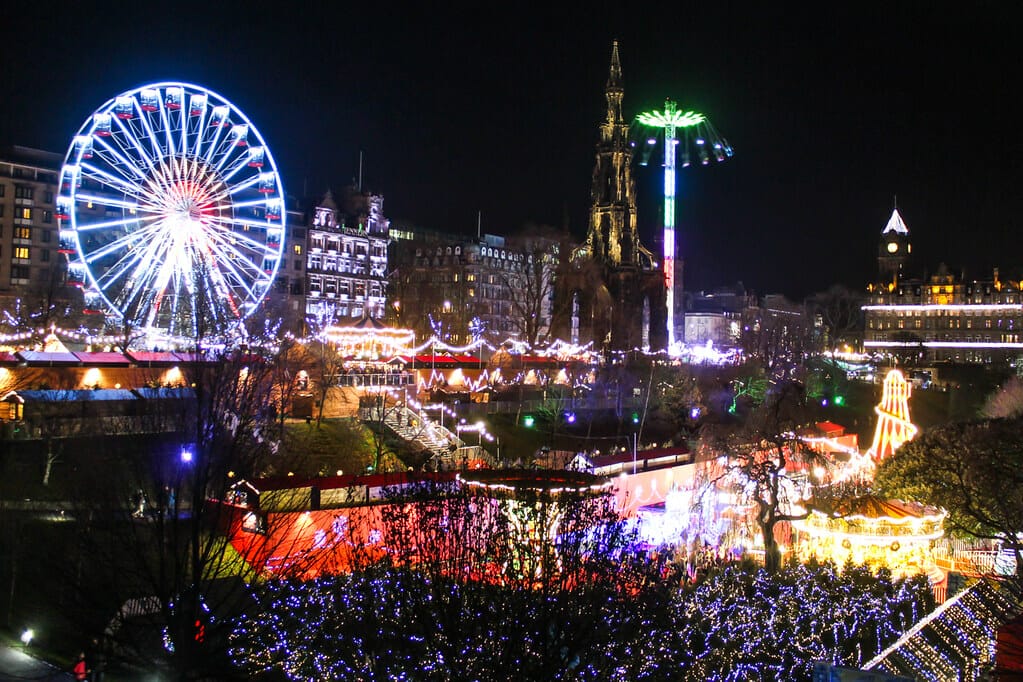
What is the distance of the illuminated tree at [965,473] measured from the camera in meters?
24.6

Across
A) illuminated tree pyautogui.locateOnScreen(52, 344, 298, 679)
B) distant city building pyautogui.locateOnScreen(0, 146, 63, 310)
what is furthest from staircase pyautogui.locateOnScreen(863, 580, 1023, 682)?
distant city building pyautogui.locateOnScreen(0, 146, 63, 310)

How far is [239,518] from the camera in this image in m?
19.7

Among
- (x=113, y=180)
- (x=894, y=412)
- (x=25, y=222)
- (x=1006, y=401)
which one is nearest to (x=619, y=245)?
(x=1006, y=401)

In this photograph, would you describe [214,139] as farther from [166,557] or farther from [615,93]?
[615,93]

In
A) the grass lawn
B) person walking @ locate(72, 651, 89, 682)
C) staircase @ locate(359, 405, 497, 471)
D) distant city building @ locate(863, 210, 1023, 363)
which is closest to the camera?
person walking @ locate(72, 651, 89, 682)

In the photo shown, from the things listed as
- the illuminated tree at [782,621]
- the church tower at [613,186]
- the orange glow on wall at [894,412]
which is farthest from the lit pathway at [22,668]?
the church tower at [613,186]

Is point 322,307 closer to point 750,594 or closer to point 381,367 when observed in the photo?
point 381,367

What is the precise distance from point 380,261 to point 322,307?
336 inches

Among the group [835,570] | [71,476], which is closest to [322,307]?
[71,476]

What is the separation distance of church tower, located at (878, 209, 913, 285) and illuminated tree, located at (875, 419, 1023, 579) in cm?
9363

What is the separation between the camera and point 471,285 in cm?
9562

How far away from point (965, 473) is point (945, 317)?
282ft

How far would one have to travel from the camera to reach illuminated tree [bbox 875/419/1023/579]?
24594 mm

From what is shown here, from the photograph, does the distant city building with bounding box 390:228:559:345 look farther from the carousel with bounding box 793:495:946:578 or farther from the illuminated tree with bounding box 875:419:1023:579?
the carousel with bounding box 793:495:946:578
